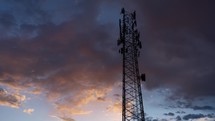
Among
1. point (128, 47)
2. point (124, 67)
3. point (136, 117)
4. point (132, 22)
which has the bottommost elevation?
point (136, 117)

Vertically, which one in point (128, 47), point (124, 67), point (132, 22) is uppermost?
point (132, 22)

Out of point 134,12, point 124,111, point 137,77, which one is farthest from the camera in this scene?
point 134,12

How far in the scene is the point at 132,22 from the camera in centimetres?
6134

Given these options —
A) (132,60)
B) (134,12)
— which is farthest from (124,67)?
(134,12)

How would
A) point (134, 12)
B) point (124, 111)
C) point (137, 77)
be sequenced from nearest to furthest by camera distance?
point (124, 111), point (137, 77), point (134, 12)

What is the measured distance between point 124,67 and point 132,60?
6.53 ft

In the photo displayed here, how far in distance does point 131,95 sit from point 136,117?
364 cm

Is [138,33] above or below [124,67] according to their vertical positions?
above

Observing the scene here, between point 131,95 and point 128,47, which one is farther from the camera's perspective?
point 128,47

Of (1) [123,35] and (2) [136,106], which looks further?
(1) [123,35]

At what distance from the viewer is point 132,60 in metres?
59.2

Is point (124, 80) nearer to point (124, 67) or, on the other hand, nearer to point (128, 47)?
point (124, 67)

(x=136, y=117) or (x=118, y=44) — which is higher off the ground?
(x=118, y=44)

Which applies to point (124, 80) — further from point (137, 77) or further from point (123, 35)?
point (123, 35)
